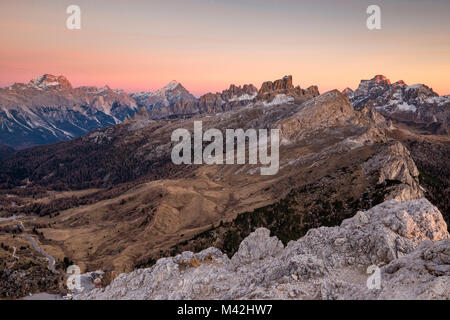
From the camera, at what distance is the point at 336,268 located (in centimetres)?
5006

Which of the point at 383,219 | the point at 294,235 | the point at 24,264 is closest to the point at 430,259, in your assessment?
the point at 383,219

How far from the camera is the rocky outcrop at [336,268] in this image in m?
36.2

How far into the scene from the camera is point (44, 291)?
166m

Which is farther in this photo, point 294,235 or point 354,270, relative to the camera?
point 294,235

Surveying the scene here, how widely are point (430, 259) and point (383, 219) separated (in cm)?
2870

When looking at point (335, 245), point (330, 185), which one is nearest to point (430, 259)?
point (335, 245)

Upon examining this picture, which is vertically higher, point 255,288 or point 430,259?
point 430,259

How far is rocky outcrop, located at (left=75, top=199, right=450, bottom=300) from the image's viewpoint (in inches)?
1426

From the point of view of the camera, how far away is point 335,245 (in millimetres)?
56781

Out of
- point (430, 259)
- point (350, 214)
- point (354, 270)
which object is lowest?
point (350, 214)

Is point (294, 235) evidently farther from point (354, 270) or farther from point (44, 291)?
point (44, 291)
